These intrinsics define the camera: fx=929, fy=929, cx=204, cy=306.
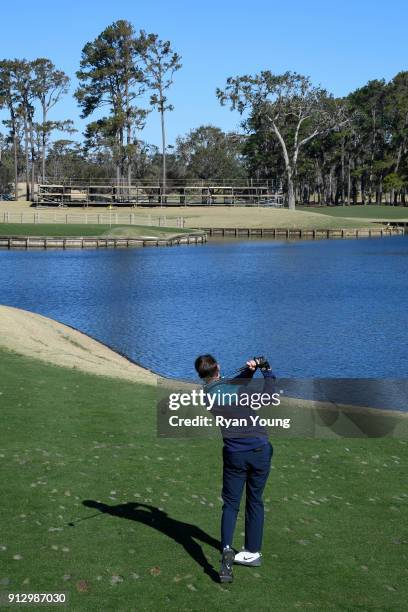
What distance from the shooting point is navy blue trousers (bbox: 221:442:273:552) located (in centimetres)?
994

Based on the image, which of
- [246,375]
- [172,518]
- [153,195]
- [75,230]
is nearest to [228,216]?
[153,195]

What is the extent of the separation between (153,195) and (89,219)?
21194mm

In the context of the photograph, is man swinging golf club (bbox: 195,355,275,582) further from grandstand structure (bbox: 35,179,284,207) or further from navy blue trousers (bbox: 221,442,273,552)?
grandstand structure (bbox: 35,179,284,207)

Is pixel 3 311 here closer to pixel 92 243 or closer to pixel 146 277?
pixel 146 277

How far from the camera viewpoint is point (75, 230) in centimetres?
10875

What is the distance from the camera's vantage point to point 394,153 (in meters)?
187

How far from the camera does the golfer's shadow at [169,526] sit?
10836 mm

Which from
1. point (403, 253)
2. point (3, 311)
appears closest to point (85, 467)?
point (3, 311)

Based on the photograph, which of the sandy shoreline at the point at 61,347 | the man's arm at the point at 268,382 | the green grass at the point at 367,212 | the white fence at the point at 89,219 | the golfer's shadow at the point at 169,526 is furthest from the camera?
the green grass at the point at 367,212

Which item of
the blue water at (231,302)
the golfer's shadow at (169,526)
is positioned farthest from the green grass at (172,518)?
the blue water at (231,302)

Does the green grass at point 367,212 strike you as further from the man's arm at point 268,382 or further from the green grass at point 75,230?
the man's arm at point 268,382

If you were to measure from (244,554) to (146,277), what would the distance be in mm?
59098

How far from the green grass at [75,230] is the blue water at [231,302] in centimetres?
956

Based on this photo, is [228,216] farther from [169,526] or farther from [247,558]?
[247,558]
